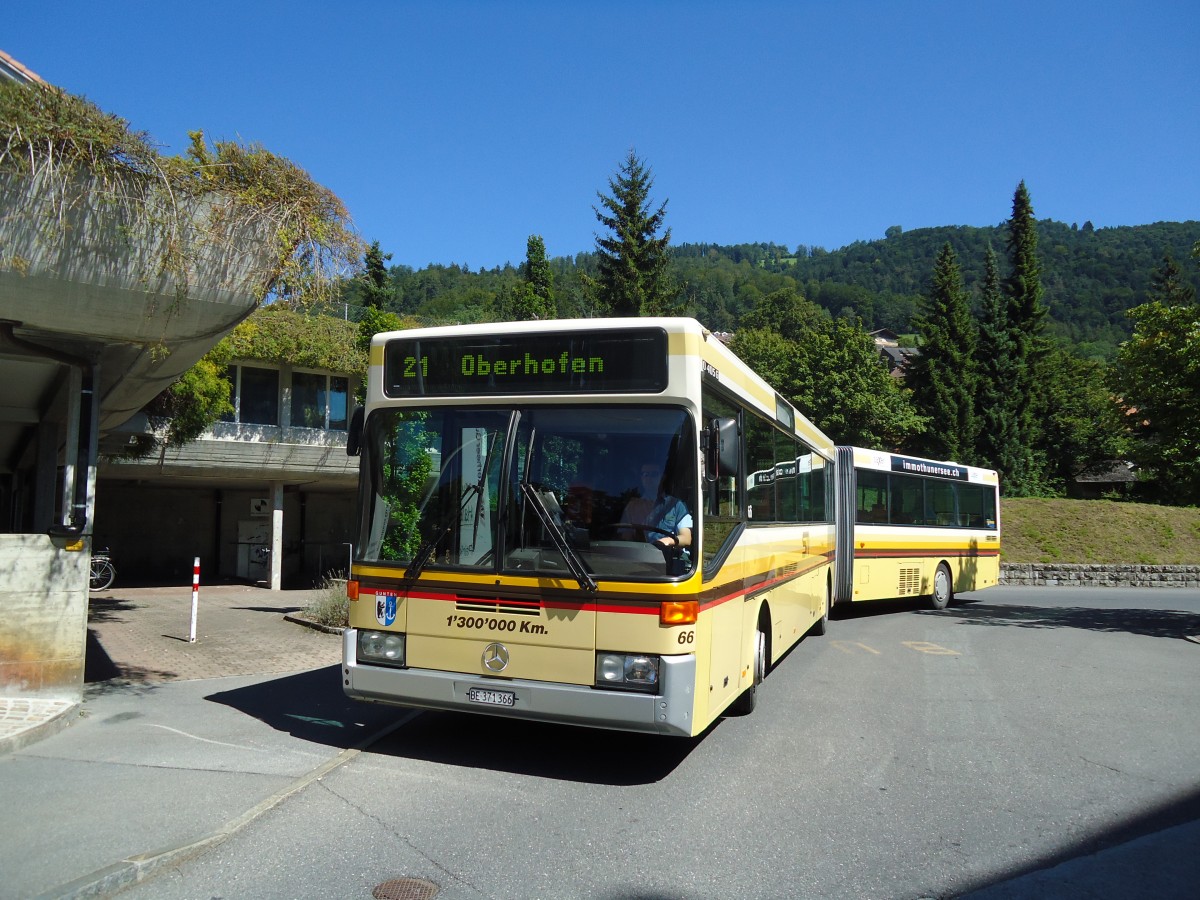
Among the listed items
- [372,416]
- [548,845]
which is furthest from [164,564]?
[548,845]

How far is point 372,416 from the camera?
6.93 meters

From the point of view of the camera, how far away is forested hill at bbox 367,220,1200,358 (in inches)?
3925

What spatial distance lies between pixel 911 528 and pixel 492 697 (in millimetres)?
14195

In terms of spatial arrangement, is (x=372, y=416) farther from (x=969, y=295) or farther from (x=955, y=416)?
(x=969, y=295)

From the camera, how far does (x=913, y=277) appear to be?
16225cm

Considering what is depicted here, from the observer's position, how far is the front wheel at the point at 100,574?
22141mm

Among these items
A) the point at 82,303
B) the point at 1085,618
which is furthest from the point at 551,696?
the point at 1085,618

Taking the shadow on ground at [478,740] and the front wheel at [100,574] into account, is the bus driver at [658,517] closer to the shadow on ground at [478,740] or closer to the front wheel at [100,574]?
the shadow on ground at [478,740]

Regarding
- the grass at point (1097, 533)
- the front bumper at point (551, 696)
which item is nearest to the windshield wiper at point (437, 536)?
the front bumper at point (551, 696)

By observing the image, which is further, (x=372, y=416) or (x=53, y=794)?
(x=372, y=416)

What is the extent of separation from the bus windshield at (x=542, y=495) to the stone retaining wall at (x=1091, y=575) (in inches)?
1109

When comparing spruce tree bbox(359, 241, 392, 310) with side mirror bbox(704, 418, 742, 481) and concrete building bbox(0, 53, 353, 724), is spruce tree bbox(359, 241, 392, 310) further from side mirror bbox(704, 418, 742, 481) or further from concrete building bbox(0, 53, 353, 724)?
side mirror bbox(704, 418, 742, 481)

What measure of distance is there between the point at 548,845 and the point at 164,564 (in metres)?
28.3

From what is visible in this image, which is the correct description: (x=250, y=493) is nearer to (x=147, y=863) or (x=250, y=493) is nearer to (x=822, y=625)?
(x=822, y=625)
